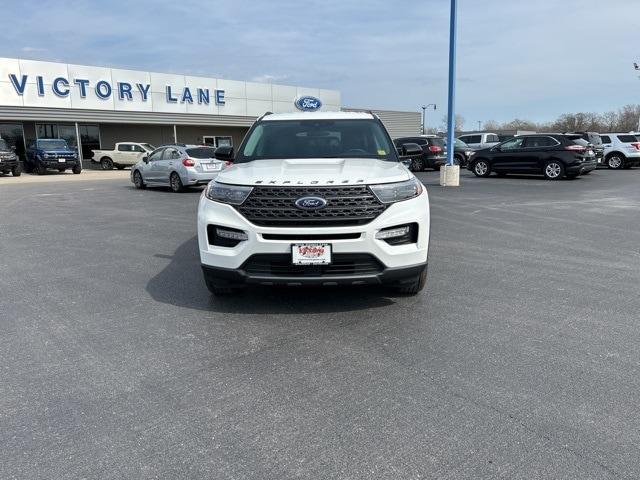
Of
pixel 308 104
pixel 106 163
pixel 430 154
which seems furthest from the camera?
pixel 308 104

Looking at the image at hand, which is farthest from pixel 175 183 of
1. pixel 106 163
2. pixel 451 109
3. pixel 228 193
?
pixel 106 163

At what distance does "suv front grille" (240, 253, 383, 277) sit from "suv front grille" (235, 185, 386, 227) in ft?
0.89

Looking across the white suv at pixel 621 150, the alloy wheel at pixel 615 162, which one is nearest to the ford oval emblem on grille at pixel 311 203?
the white suv at pixel 621 150

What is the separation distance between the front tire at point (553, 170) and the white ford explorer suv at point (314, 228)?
15.6m

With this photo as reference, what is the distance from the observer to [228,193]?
4.32 m

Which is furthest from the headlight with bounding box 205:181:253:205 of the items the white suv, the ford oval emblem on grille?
the white suv

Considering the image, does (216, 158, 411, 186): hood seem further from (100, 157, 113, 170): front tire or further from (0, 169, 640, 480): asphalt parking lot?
(100, 157, 113, 170): front tire

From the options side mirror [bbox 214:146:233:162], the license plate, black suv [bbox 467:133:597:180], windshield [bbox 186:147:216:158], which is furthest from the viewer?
black suv [bbox 467:133:597:180]

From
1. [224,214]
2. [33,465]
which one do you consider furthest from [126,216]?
[33,465]

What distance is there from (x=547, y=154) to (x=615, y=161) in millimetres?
8446

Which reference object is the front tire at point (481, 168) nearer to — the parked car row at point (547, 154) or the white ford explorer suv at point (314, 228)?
the parked car row at point (547, 154)

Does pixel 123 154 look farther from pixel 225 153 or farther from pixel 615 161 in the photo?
pixel 225 153

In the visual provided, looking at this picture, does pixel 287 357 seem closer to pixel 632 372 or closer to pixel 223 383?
pixel 223 383

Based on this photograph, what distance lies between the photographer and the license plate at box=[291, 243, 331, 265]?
4.06 m
